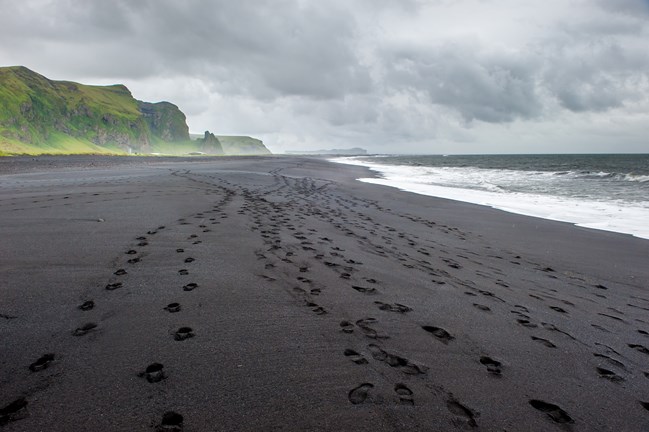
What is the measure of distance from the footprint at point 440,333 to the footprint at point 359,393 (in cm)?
128

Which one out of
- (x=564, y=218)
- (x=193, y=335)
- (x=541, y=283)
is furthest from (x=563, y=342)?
(x=564, y=218)

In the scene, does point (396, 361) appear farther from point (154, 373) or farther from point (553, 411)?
point (154, 373)

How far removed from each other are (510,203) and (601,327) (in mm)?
14338

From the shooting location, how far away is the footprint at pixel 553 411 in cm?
271

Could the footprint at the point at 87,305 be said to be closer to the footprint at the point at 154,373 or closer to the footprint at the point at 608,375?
the footprint at the point at 154,373

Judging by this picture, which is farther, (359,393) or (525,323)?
(525,323)

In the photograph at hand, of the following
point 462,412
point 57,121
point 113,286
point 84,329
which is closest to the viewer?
point 462,412

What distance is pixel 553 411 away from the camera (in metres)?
2.81

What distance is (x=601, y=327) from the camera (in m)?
4.48

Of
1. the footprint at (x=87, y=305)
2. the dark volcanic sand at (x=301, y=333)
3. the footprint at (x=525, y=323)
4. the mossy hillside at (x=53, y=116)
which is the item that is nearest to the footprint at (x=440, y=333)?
the dark volcanic sand at (x=301, y=333)

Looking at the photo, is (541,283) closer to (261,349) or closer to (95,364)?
(261,349)

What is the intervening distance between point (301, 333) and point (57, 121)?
510 ft

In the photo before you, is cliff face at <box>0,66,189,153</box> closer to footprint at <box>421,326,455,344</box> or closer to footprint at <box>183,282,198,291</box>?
footprint at <box>183,282,198,291</box>

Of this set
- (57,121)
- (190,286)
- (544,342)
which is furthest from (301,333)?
(57,121)
